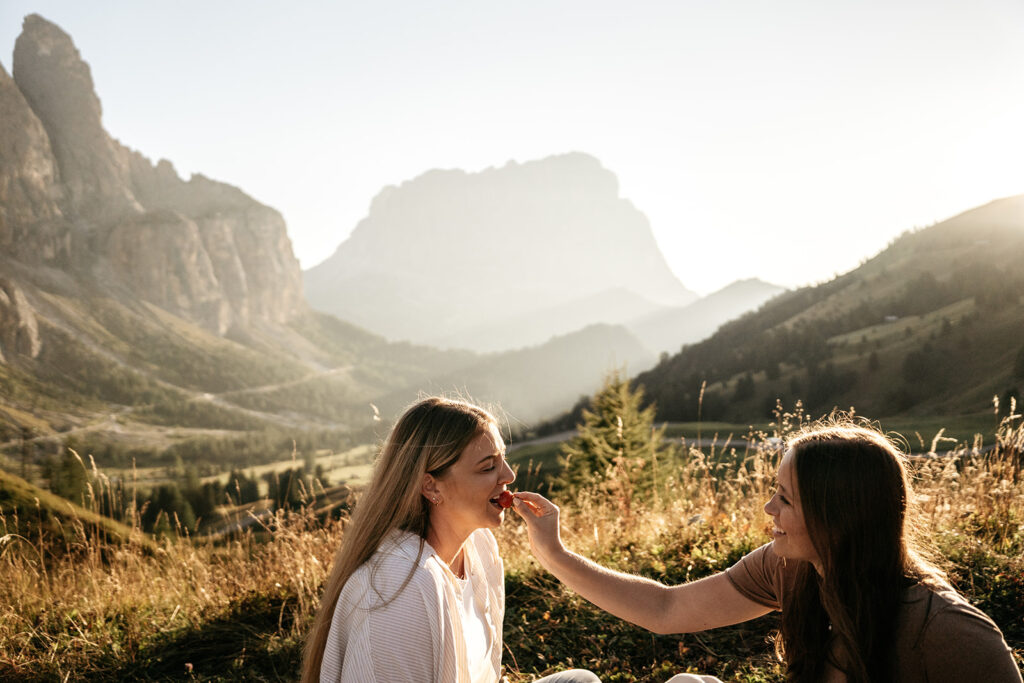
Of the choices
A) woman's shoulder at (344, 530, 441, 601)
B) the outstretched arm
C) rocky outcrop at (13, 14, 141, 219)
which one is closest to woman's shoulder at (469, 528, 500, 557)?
the outstretched arm

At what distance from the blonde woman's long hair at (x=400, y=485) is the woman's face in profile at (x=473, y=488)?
0.04 m

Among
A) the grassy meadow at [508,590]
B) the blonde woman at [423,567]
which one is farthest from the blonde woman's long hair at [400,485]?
the grassy meadow at [508,590]

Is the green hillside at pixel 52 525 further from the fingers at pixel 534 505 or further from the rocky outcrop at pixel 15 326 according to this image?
the rocky outcrop at pixel 15 326

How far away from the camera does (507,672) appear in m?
4.12

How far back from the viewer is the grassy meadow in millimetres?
4234

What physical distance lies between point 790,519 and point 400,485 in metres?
1.41

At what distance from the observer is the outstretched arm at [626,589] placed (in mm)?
2709

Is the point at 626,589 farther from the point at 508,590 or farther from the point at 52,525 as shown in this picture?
the point at 52,525

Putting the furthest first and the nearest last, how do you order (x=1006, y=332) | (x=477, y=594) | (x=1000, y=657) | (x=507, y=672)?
(x=1006, y=332) → (x=507, y=672) → (x=477, y=594) → (x=1000, y=657)

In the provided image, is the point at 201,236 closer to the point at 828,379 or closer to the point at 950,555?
the point at 828,379

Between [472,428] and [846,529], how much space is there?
4.41ft

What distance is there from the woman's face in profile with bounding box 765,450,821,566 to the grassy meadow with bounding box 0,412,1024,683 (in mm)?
2033

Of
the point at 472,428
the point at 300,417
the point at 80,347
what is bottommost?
the point at 300,417

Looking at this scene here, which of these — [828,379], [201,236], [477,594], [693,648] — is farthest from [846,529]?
[201,236]
